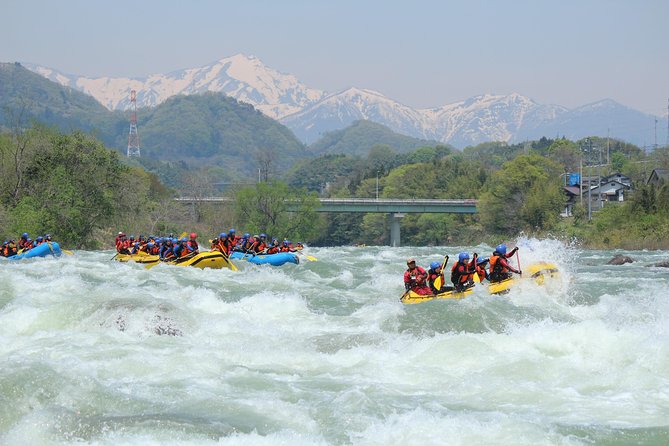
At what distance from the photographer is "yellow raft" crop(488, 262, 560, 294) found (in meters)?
17.6

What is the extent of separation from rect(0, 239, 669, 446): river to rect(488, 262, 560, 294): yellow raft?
0.21 meters

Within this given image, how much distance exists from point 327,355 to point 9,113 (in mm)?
33641

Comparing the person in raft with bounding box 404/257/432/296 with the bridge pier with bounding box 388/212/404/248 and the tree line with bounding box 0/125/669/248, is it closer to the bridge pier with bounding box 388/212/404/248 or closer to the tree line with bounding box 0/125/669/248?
the tree line with bounding box 0/125/669/248

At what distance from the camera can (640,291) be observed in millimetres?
20781

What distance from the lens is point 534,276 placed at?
17938 millimetres

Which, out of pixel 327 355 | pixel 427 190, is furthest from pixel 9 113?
pixel 427 190

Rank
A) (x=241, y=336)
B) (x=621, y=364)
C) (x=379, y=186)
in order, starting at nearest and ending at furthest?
(x=621, y=364) → (x=241, y=336) → (x=379, y=186)

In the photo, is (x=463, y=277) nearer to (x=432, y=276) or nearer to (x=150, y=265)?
(x=432, y=276)

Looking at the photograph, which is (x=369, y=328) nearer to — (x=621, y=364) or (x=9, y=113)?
(x=621, y=364)

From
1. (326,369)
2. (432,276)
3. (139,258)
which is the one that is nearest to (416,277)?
(432,276)

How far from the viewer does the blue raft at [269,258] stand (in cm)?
2902

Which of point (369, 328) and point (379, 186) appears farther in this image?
point (379, 186)

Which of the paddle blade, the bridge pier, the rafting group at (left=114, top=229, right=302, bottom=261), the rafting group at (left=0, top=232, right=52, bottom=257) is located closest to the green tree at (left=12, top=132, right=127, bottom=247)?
the rafting group at (left=0, top=232, right=52, bottom=257)

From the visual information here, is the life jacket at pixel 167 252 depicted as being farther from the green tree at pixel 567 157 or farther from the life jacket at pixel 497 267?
the green tree at pixel 567 157
